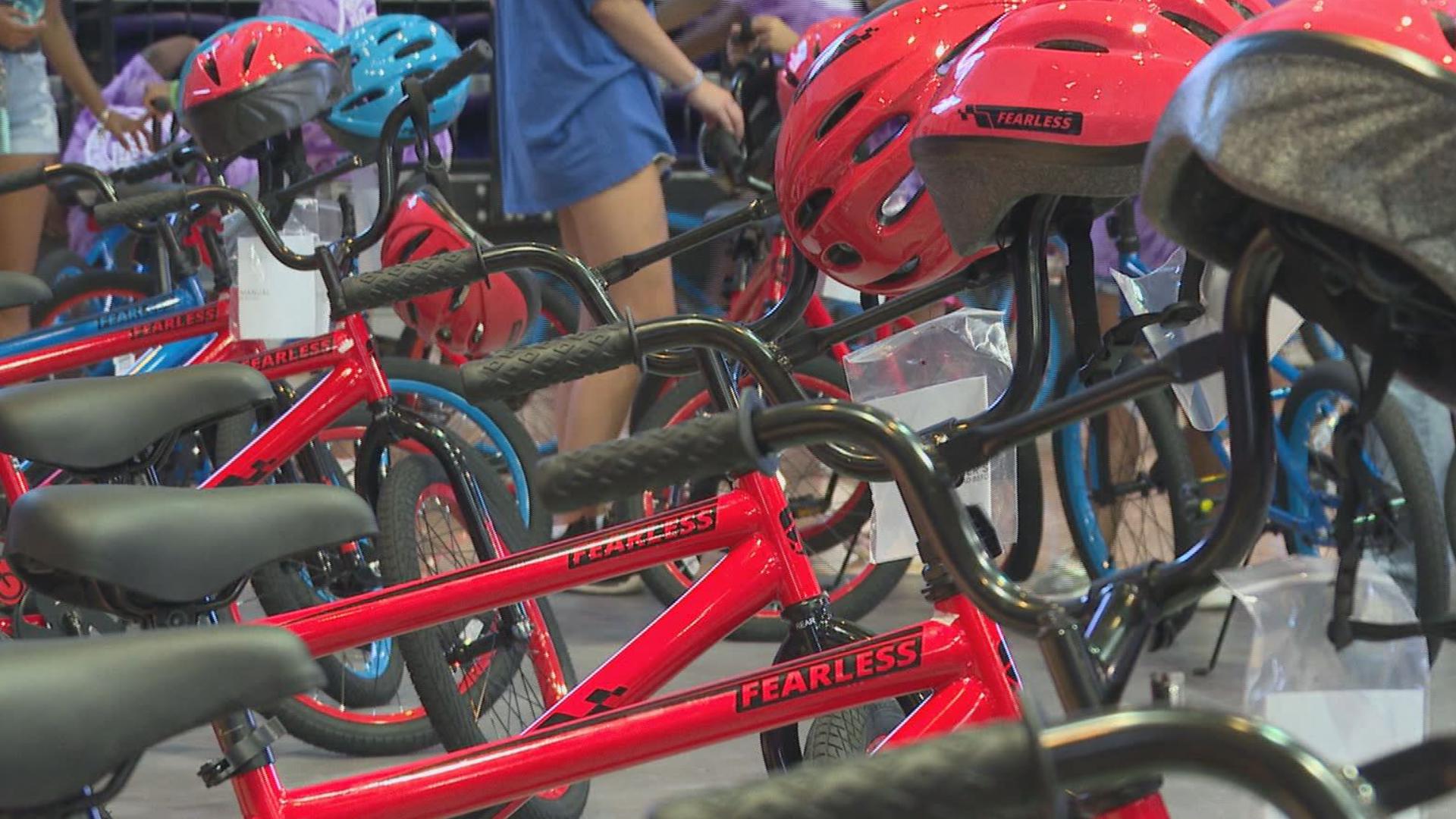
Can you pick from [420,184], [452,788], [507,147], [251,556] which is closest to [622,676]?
[452,788]

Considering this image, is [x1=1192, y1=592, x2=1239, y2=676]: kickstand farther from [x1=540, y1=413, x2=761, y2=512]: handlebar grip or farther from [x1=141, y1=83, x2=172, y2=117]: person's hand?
[x1=141, y1=83, x2=172, y2=117]: person's hand

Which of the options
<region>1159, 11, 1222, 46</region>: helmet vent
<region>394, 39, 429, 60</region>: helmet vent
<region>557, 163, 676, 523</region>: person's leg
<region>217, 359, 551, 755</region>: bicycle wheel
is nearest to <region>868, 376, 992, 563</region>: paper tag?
<region>1159, 11, 1222, 46</region>: helmet vent

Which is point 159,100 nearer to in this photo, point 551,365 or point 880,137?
point 880,137

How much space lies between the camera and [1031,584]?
378 cm

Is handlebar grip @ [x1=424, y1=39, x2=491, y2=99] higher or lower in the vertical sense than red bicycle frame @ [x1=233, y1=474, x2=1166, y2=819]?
higher

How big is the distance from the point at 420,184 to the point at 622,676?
1.75 metres

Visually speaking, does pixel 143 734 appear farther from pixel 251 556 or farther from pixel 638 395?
pixel 638 395

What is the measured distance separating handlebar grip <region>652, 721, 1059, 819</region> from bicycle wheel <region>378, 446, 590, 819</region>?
1.66 meters

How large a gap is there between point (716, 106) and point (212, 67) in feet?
3.12

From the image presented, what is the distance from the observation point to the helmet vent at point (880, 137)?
1.60 metres

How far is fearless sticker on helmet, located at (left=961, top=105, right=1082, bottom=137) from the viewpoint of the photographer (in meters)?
1.29

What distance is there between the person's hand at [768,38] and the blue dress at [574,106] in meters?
0.24

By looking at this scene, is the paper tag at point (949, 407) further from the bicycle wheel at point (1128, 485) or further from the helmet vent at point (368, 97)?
the helmet vent at point (368, 97)

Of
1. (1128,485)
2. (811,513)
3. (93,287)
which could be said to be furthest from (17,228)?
(1128,485)
